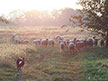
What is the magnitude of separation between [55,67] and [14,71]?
3.18 metres

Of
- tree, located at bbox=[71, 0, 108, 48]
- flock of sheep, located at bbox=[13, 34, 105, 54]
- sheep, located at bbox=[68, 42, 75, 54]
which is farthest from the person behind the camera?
tree, located at bbox=[71, 0, 108, 48]

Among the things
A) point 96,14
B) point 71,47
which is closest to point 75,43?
point 71,47

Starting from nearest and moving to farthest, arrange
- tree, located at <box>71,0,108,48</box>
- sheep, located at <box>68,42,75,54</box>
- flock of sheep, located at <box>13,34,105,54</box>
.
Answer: sheep, located at <box>68,42,75,54</box>, flock of sheep, located at <box>13,34,105,54</box>, tree, located at <box>71,0,108,48</box>

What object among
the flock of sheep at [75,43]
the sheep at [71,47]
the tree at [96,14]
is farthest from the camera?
the tree at [96,14]

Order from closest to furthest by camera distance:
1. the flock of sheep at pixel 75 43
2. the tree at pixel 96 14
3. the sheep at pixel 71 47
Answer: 1. the sheep at pixel 71 47
2. the flock of sheep at pixel 75 43
3. the tree at pixel 96 14

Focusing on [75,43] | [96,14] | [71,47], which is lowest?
[71,47]

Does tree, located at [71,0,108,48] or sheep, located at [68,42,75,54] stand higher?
tree, located at [71,0,108,48]

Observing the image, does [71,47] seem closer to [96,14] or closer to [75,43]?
[75,43]

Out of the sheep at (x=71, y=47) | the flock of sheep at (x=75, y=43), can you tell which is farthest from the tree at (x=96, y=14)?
the sheep at (x=71, y=47)

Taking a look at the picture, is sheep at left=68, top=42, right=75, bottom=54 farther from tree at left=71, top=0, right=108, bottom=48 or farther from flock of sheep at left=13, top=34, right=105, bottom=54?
tree at left=71, top=0, right=108, bottom=48

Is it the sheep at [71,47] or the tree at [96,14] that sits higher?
the tree at [96,14]

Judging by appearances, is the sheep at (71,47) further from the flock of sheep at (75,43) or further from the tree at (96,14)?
the tree at (96,14)

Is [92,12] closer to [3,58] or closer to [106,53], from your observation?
[106,53]

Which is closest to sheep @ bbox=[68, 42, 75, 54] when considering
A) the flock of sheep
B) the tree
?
the flock of sheep
